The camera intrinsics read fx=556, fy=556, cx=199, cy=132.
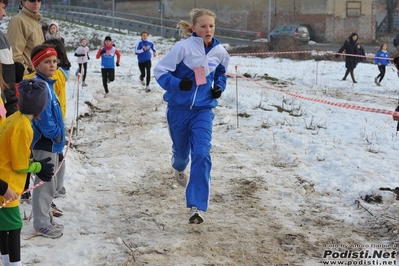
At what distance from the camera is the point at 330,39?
44344 mm

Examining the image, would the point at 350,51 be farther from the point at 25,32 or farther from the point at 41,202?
the point at 41,202

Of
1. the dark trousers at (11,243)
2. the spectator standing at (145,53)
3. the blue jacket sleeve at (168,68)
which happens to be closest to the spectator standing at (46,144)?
the dark trousers at (11,243)

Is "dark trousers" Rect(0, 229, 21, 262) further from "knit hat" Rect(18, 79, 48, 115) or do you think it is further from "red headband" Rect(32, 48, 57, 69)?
"red headband" Rect(32, 48, 57, 69)

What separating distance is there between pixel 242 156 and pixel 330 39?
3846 cm

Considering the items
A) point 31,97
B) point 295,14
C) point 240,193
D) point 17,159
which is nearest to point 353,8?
point 295,14

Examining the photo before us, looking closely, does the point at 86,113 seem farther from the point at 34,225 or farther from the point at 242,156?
the point at 34,225

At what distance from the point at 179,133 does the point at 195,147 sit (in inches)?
16.3

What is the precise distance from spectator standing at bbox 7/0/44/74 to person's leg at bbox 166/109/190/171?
5.95 ft

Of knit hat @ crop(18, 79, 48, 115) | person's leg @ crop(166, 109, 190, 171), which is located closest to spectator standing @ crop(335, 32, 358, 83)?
person's leg @ crop(166, 109, 190, 171)

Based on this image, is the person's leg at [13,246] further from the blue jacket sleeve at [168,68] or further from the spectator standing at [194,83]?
the blue jacket sleeve at [168,68]

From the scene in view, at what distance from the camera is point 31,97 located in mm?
3957

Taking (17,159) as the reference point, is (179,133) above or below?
below

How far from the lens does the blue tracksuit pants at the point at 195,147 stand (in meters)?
5.21

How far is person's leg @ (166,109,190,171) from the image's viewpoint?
5.58 m
